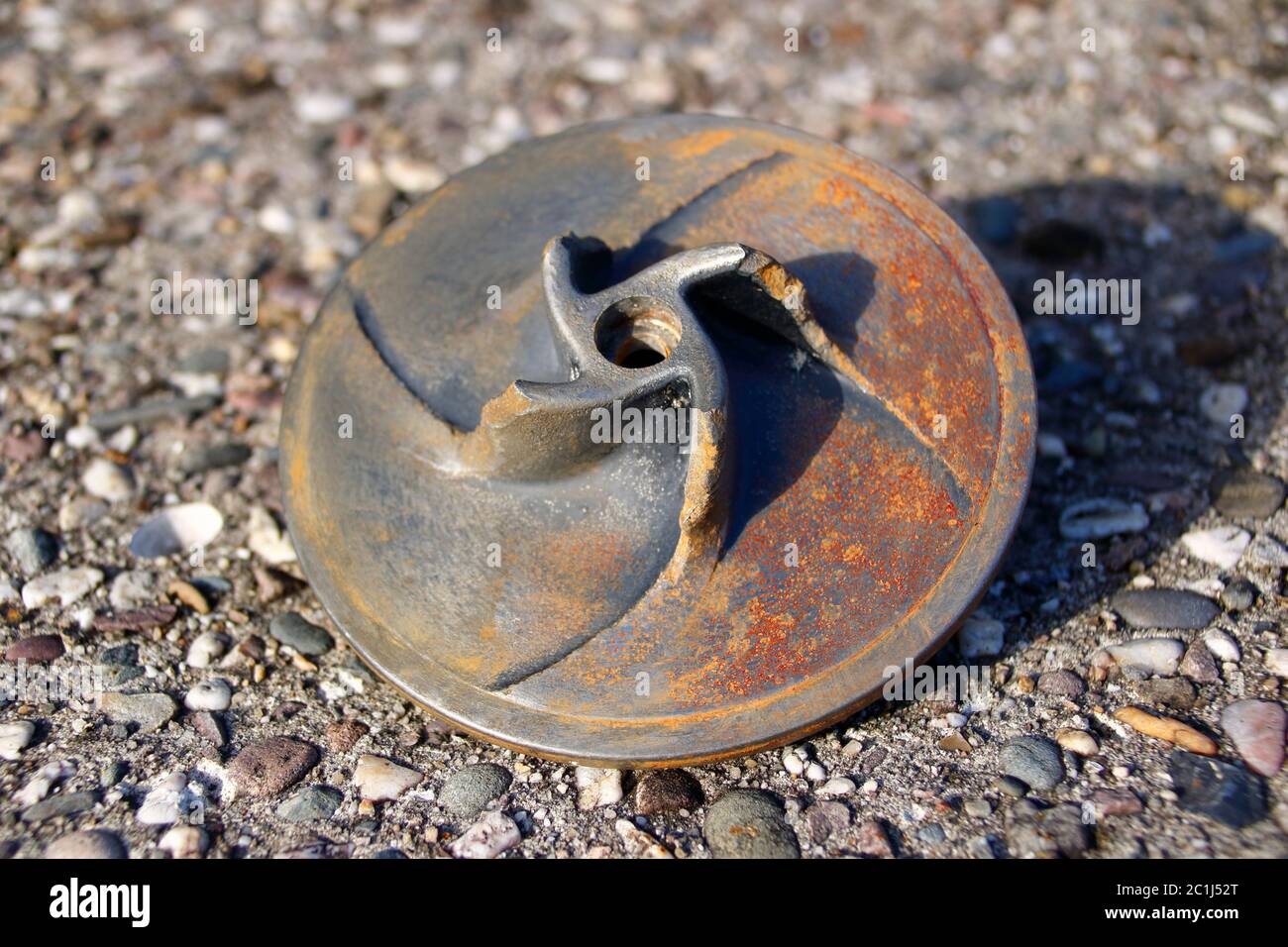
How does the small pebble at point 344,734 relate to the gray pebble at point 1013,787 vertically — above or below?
above

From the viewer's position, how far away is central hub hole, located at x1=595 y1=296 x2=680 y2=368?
7.73 ft

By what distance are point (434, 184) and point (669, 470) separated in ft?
6.76

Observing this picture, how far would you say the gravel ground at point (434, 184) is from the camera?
8.16 ft

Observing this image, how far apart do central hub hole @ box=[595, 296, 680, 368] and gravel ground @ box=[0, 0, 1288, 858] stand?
3.00 feet

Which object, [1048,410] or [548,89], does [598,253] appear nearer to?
[1048,410]

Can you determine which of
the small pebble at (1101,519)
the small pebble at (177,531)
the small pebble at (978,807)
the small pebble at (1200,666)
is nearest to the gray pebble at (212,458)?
the small pebble at (177,531)

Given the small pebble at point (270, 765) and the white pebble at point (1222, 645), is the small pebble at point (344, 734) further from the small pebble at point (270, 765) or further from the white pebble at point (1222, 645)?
the white pebble at point (1222, 645)

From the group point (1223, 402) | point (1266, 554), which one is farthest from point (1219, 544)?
point (1223, 402)

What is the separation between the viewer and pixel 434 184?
4.05m

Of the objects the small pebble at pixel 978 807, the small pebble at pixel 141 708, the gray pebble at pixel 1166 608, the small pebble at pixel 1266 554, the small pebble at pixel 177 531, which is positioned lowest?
the small pebble at pixel 978 807

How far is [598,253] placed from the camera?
8.37 ft

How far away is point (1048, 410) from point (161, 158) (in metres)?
3.09

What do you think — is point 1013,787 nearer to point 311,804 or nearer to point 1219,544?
point 1219,544
